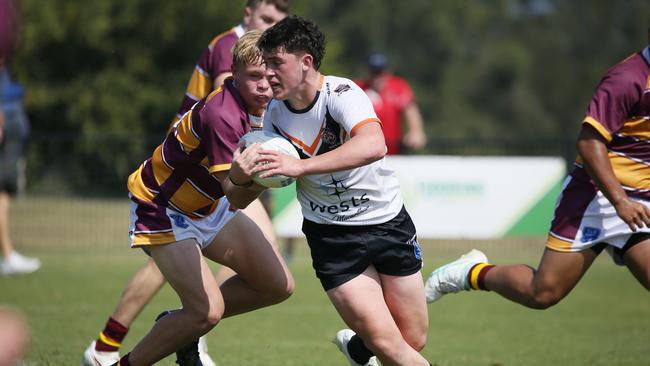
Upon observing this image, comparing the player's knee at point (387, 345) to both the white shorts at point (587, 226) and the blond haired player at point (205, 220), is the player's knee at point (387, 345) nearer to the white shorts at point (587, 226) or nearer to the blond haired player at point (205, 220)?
the blond haired player at point (205, 220)

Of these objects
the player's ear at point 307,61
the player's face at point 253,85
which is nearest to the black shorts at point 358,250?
the player's face at point 253,85

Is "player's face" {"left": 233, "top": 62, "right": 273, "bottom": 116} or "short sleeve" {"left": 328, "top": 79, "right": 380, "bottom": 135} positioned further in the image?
"player's face" {"left": 233, "top": 62, "right": 273, "bottom": 116}

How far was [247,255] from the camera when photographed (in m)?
5.41

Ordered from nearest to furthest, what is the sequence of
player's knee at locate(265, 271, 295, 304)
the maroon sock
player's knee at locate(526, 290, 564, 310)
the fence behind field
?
player's knee at locate(265, 271, 295, 304) < player's knee at locate(526, 290, 564, 310) < the maroon sock < the fence behind field

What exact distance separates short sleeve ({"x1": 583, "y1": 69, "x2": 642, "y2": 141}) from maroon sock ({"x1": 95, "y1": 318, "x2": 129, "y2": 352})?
3276 mm

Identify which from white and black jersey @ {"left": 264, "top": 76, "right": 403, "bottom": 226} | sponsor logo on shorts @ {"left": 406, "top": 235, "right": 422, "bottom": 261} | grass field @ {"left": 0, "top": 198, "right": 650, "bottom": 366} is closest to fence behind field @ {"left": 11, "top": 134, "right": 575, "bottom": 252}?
grass field @ {"left": 0, "top": 198, "right": 650, "bottom": 366}

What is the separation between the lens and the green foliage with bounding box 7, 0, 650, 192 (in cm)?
2944

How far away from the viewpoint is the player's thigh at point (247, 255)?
17.7 feet

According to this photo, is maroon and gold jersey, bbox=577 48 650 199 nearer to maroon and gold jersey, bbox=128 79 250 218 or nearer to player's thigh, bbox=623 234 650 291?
player's thigh, bbox=623 234 650 291

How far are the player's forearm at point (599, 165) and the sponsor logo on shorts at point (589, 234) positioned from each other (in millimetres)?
343

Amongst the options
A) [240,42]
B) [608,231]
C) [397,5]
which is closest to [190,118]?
[240,42]

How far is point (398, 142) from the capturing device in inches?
508

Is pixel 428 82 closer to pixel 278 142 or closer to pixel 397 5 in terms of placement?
pixel 397 5

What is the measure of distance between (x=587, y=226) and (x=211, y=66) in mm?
2912
